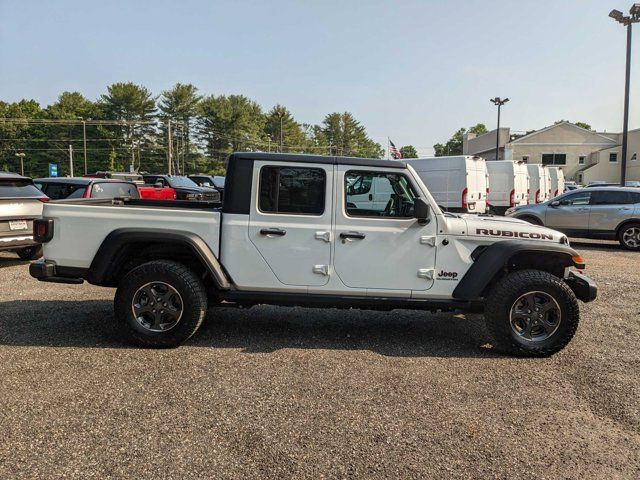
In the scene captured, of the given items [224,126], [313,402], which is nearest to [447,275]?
[313,402]

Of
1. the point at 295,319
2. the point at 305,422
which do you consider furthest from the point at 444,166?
the point at 305,422

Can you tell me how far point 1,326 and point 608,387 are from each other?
6.10 meters

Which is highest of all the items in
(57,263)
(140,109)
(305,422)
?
(140,109)

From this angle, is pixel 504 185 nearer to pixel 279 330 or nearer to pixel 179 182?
pixel 179 182

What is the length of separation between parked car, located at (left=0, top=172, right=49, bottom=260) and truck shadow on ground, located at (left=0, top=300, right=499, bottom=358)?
241cm

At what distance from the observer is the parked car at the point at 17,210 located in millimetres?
8133

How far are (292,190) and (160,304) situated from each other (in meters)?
1.72

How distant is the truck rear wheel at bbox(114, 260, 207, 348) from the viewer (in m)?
4.63

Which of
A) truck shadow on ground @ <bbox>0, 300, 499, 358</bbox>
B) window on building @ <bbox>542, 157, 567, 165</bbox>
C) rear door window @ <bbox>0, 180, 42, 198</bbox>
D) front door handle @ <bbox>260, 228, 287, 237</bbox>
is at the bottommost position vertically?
truck shadow on ground @ <bbox>0, 300, 499, 358</bbox>

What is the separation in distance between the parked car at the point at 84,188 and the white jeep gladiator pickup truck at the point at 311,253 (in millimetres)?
5384

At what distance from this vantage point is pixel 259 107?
8938 centimetres

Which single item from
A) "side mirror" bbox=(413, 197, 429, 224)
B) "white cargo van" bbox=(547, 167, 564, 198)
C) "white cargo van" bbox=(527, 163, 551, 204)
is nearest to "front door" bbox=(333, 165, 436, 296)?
"side mirror" bbox=(413, 197, 429, 224)

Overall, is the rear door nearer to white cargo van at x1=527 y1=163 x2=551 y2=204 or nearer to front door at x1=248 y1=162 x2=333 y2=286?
front door at x1=248 y1=162 x2=333 y2=286

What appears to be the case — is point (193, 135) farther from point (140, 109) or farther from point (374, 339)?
point (374, 339)
